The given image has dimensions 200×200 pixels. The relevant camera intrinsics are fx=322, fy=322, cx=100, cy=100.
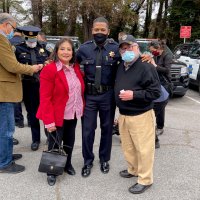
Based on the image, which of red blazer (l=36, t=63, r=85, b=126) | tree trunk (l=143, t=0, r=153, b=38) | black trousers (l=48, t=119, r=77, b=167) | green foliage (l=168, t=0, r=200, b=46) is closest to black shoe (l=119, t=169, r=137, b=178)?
black trousers (l=48, t=119, r=77, b=167)

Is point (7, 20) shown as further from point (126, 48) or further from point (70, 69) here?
point (126, 48)

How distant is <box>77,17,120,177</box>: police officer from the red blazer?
34cm

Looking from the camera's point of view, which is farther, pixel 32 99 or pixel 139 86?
pixel 32 99

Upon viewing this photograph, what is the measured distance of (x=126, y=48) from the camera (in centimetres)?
357

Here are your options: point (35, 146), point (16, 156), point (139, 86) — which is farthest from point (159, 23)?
point (139, 86)

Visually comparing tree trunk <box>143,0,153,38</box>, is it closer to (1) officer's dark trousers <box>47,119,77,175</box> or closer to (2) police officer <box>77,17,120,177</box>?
(2) police officer <box>77,17,120,177</box>

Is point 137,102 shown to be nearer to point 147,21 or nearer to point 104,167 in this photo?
point 104,167

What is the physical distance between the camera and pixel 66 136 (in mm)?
4055

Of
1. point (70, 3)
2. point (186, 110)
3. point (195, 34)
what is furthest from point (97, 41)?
point (195, 34)

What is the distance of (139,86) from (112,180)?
1.28 meters

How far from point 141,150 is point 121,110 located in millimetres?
505

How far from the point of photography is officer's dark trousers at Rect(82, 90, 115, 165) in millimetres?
3926

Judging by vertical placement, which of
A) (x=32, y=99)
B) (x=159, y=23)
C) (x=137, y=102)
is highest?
(x=159, y=23)

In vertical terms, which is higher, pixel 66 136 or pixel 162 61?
pixel 162 61
